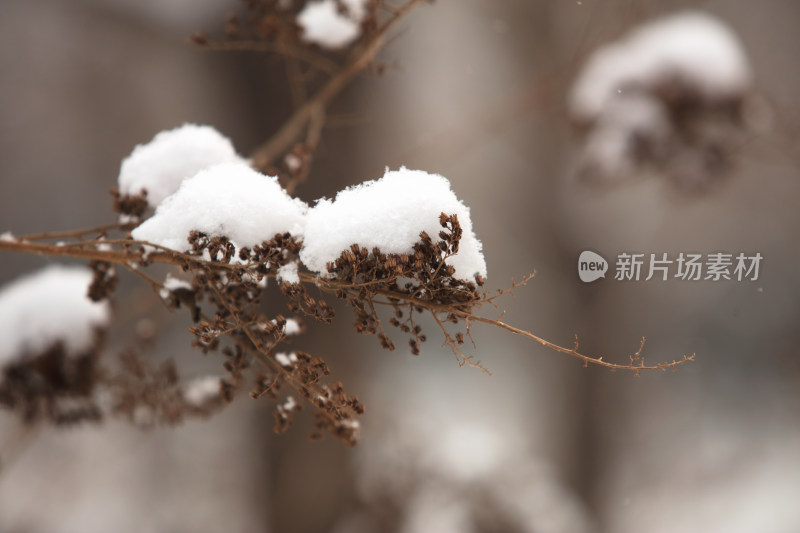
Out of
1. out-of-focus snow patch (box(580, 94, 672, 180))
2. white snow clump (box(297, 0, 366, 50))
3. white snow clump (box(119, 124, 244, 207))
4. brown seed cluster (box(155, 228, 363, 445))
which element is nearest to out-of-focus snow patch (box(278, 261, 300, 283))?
brown seed cluster (box(155, 228, 363, 445))

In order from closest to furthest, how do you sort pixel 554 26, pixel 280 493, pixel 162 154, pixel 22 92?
→ pixel 162 154
pixel 280 493
pixel 22 92
pixel 554 26

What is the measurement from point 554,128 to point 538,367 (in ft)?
3.79

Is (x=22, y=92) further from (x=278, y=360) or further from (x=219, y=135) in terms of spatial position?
(x=278, y=360)

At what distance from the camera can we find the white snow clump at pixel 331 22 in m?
0.93

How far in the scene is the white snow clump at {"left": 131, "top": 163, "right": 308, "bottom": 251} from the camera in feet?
1.85

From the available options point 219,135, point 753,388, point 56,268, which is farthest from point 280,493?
point 753,388

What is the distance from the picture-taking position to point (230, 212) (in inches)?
22.3

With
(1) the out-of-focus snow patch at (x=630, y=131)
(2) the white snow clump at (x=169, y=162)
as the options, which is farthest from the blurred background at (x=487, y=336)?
(2) the white snow clump at (x=169, y=162)

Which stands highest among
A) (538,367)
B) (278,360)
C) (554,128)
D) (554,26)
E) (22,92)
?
(554,26)

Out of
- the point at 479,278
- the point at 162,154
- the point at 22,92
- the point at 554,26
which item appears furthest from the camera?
the point at 554,26

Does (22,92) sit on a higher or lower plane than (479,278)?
higher

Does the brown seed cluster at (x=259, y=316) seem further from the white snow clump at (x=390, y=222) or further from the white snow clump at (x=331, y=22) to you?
the white snow clump at (x=331, y=22)

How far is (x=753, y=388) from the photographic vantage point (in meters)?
2.85

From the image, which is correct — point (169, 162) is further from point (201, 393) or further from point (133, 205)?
point (201, 393)
